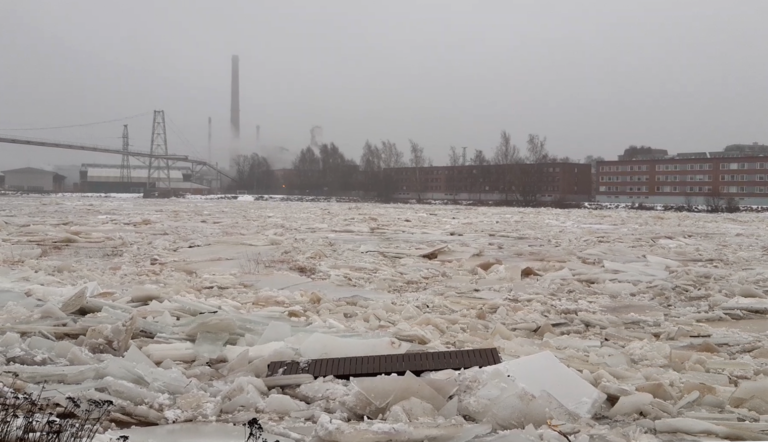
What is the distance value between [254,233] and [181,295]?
902 cm

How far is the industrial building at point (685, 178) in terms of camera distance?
63.6 m

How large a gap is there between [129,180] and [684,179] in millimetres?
84246

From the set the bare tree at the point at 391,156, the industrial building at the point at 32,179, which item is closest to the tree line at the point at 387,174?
the bare tree at the point at 391,156

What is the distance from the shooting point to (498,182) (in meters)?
68.6

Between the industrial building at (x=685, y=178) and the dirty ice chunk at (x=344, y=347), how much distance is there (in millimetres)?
65426

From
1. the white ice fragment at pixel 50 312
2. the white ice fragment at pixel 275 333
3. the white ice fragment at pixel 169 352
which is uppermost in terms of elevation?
the white ice fragment at pixel 50 312

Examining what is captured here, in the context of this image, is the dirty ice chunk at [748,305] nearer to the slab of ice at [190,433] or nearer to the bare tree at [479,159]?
the slab of ice at [190,433]

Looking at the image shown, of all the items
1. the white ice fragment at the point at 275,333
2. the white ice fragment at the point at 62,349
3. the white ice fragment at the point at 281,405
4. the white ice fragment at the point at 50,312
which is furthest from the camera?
the white ice fragment at the point at 50,312

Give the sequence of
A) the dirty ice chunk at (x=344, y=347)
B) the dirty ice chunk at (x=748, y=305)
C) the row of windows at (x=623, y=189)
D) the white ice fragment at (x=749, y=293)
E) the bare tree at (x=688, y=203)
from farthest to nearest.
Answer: the row of windows at (x=623, y=189)
the bare tree at (x=688, y=203)
the white ice fragment at (x=749, y=293)
the dirty ice chunk at (x=748, y=305)
the dirty ice chunk at (x=344, y=347)

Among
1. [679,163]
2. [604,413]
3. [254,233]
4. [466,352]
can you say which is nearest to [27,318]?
[466,352]

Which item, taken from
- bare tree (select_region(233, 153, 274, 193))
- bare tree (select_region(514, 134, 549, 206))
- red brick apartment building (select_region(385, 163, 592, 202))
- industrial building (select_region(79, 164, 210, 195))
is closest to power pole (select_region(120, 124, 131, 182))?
industrial building (select_region(79, 164, 210, 195))

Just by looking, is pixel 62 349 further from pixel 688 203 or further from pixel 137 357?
pixel 688 203

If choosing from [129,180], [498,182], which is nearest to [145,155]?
[129,180]

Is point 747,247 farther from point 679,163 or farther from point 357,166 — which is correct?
point 357,166
